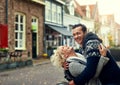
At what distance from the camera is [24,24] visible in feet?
85.9

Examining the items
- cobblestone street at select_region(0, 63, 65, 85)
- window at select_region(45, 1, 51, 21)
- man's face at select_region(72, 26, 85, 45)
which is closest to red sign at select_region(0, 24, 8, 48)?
cobblestone street at select_region(0, 63, 65, 85)

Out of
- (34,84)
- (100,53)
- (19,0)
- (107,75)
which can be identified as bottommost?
(34,84)

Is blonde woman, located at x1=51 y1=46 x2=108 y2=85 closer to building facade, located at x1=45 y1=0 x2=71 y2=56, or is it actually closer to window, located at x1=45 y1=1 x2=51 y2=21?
building facade, located at x1=45 y1=0 x2=71 y2=56

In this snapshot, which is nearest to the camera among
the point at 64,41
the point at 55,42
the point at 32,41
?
the point at 32,41

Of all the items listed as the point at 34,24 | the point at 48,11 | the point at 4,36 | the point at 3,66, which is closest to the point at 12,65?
the point at 3,66

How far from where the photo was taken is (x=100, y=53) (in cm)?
337

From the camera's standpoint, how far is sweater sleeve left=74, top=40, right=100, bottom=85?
3.31 metres

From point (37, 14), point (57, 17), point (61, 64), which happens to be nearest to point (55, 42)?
point (57, 17)

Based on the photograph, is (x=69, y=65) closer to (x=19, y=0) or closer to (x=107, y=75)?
(x=107, y=75)

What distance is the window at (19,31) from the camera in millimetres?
25328

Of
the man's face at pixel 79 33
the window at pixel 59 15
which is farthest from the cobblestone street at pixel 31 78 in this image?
the window at pixel 59 15

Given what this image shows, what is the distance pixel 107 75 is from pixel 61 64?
0.47 meters

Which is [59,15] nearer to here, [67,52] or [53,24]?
[53,24]

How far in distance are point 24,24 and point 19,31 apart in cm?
85
